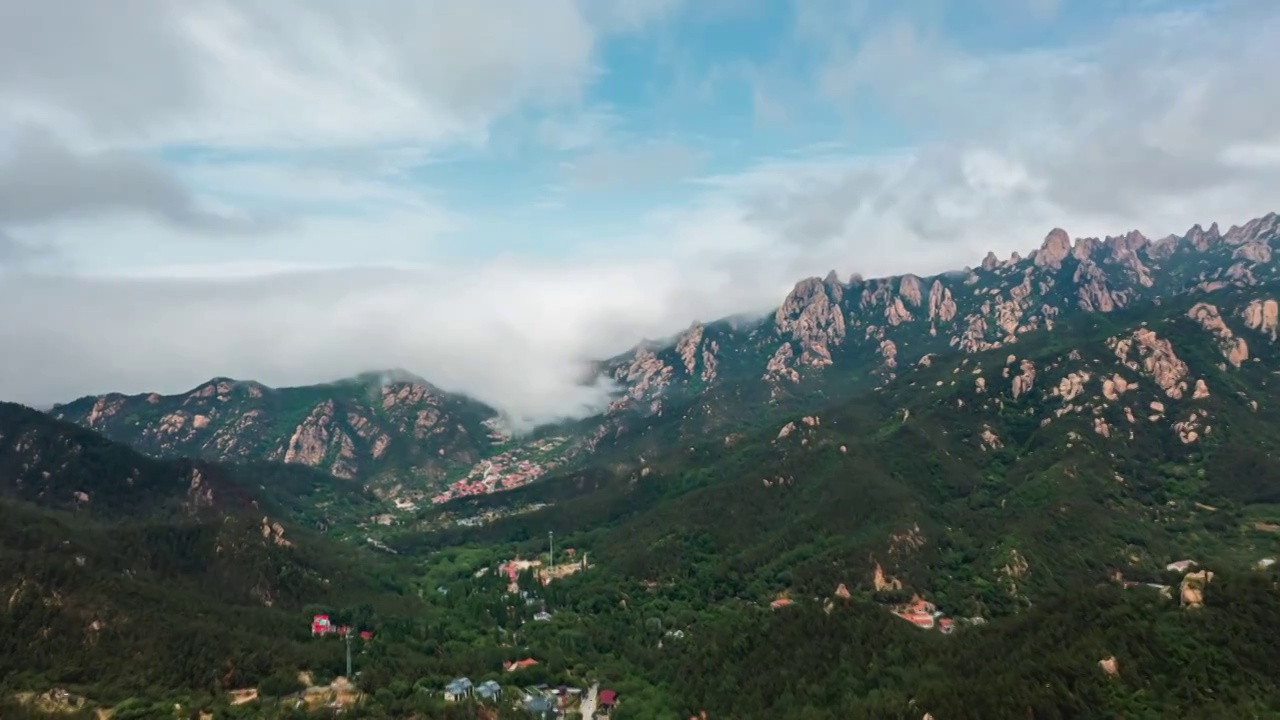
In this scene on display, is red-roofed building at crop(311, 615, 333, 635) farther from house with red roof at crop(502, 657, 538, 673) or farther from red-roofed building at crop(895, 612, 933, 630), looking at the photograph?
red-roofed building at crop(895, 612, 933, 630)

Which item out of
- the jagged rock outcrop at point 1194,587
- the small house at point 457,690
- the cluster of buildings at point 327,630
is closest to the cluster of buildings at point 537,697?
the small house at point 457,690

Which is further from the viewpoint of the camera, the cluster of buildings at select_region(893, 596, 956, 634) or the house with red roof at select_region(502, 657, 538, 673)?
the cluster of buildings at select_region(893, 596, 956, 634)

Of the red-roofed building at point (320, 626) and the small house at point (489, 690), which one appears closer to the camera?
the small house at point (489, 690)

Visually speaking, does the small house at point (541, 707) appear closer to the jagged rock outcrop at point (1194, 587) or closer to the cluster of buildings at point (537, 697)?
the cluster of buildings at point (537, 697)

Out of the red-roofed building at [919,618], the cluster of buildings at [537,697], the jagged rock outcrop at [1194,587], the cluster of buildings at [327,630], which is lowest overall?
the cluster of buildings at [537,697]

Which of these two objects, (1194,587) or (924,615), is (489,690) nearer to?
(924,615)

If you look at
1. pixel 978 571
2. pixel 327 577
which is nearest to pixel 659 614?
pixel 978 571

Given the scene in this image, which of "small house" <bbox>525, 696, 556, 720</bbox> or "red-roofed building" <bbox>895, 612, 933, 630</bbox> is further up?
"red-roofed building" <bbox>895, 612, 933, 630</bbox>

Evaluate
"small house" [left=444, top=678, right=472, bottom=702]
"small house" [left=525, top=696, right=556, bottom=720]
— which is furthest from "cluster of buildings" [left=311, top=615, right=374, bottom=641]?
"small house" [left=525, top=696, right=556, bottom=720]
